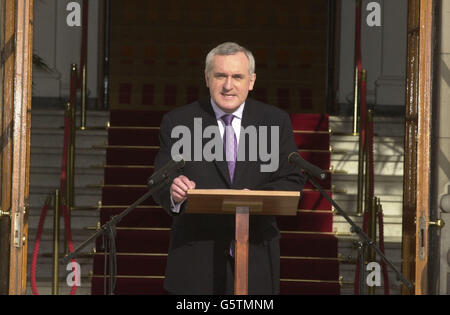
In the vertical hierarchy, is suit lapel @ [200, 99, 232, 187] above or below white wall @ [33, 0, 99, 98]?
below

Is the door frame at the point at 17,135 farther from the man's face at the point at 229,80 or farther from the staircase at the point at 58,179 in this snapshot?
the staircase at the point at 58,179

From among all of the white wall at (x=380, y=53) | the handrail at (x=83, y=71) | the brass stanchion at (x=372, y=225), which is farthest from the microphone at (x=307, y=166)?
the white wall at (x=380, y=53)

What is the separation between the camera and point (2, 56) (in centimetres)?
567

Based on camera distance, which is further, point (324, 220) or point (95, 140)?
point (95, 140)

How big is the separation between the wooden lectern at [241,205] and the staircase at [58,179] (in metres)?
4.47

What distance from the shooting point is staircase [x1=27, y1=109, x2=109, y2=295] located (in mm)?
8633

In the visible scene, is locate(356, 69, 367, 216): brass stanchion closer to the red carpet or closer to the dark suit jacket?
the red carpet

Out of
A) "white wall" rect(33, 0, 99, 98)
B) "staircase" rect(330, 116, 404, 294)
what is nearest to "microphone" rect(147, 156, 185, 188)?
"staircase" rect(330, 116, 404, 294)

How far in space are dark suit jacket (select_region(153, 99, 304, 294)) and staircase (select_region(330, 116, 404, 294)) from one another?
13.4 ft

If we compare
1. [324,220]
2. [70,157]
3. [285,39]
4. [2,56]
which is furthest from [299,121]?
[2,56]

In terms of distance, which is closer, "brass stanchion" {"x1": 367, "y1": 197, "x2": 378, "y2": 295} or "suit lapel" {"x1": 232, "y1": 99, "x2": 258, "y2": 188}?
"suit lapel" {"x1": 232, "y1": 99, "x2": 258, "y2": 188}
